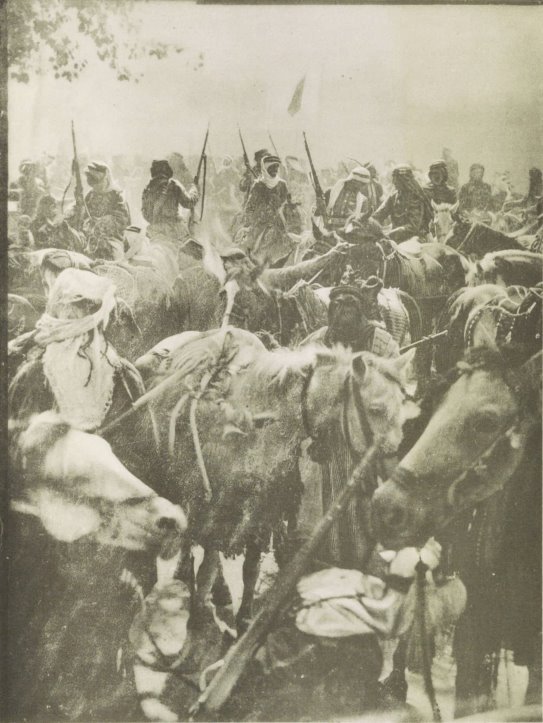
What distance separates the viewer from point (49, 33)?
13.8 feet

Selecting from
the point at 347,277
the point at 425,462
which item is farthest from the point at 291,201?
the point at 425,462

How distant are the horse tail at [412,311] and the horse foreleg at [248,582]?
1500 millimetres

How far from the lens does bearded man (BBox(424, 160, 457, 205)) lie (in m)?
4.33

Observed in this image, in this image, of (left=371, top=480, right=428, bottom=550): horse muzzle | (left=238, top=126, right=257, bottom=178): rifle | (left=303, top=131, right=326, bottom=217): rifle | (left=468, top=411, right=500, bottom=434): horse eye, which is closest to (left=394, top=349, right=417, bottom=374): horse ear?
(left=468, top=411, right=500, bottom=434): horse eye

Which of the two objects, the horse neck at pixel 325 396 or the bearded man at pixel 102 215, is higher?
the bearded man at pixel 102 215

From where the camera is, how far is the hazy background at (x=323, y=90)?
4.23m

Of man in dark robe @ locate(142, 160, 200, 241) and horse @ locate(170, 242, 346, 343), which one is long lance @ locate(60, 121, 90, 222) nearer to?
man in dark robe @ locate(142, 160, 200, 241)

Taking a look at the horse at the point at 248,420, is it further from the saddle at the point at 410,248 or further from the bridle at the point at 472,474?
the saddle at the point at 410,248

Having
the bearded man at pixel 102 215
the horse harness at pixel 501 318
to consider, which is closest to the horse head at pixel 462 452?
the horse harness at pixel 501 318

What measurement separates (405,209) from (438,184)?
236 millimetres

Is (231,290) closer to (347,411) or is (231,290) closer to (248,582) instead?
(347,411)

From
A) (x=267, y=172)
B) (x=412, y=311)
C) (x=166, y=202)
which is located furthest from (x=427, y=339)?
A: (x=166, y=202)

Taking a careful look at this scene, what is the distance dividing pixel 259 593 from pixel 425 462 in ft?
3.83

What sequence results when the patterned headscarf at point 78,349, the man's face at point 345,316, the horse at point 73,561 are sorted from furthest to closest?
the man's face at point 345,316, the patterned headscarf at point 78,349, the horse at point 73,561
